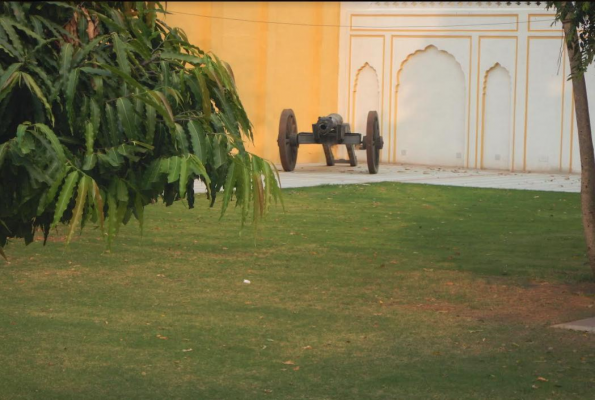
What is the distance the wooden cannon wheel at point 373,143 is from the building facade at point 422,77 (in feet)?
9.25

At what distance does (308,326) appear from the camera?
7809 mm

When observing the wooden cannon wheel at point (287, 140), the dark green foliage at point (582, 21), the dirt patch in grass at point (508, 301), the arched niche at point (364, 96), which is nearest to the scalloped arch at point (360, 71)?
the arched niche at point (364, 96)

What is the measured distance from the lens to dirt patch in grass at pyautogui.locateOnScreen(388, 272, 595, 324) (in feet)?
27.4

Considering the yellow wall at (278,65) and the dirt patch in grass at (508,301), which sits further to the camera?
the yellow wall at (278,65)

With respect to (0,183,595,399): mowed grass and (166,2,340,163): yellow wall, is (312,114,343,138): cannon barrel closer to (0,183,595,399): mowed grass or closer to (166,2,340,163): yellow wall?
(166,2,340,163): yellow wall

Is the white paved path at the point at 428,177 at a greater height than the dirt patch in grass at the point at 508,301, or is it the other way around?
the white paved path at the point at 428,177

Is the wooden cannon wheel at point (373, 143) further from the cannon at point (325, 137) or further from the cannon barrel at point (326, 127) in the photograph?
the cannon barrel at point (326, 127)

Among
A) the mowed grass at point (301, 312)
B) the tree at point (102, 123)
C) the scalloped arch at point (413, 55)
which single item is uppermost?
the scalloped arch at point (413, 55)

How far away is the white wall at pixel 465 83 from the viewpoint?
24.0 meters

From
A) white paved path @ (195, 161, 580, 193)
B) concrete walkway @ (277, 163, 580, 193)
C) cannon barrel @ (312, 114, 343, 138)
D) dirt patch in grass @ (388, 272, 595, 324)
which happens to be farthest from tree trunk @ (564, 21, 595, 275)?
cannon barrel @ (312, 114, 343, 138)

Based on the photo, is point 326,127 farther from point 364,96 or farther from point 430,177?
point 364,96

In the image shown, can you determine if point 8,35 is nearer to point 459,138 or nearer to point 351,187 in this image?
point 351,187

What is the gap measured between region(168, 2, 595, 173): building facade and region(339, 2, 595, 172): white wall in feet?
0.08

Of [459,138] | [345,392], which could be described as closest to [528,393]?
[345,392]
